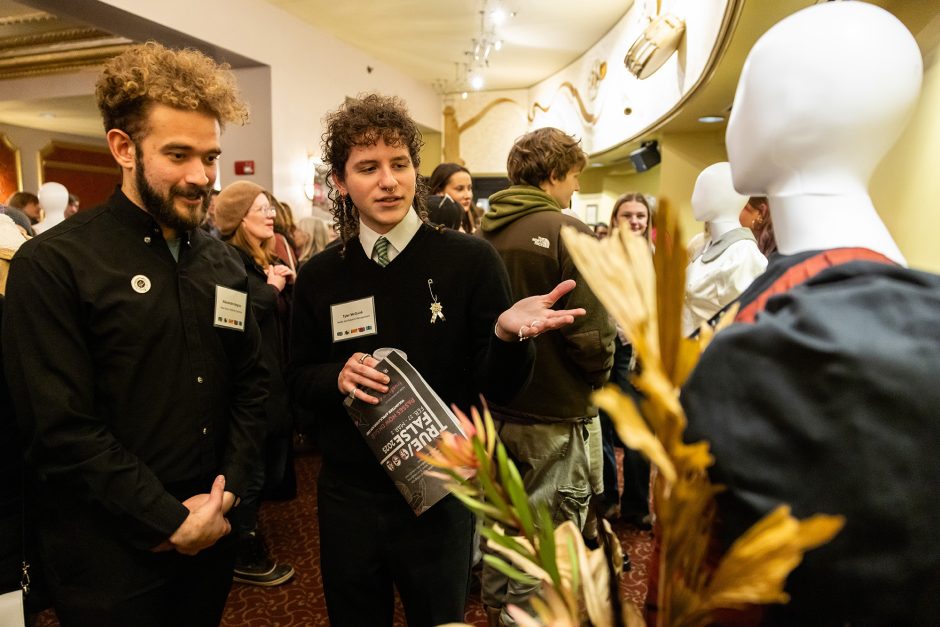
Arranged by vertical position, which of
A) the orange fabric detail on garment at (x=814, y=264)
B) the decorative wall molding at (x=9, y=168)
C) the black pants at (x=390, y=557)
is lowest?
the black pants at (x=390, y=557)

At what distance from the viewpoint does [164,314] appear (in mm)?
1133

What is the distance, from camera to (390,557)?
4.05 feet

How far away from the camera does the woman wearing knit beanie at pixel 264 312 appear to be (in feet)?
7.88

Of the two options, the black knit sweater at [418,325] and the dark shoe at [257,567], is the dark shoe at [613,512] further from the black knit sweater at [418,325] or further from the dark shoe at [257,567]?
the black knit sweater at [418,325]

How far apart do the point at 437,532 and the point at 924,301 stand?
39.9 inches

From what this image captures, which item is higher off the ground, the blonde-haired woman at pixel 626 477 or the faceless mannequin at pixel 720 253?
the faceless mannequin at pixel 720 253

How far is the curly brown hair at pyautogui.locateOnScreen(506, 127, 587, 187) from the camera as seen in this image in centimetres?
194

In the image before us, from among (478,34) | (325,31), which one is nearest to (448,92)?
(478,34)

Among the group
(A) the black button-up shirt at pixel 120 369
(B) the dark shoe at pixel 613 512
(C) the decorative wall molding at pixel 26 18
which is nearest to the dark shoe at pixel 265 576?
(A) the black button-up shirt at pixel 120 369

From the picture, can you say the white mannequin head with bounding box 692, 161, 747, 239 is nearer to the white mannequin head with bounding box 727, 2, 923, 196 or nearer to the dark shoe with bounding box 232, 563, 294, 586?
the white mannequin head with bounding box 727, 2, 923, 196

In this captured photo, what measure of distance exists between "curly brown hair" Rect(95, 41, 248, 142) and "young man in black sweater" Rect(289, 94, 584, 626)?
11.5 inches

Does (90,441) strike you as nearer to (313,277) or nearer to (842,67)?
(313,277)

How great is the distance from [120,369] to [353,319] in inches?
18.1

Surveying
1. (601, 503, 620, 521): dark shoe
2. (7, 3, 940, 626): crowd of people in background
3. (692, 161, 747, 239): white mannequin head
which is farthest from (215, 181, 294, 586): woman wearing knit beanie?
(692, 161, 747, 239): white mannequin head
